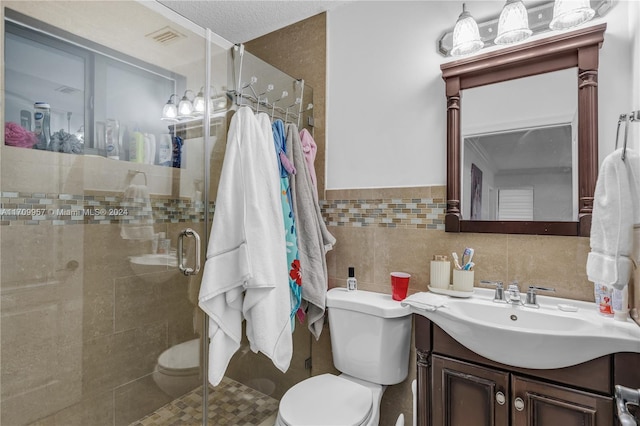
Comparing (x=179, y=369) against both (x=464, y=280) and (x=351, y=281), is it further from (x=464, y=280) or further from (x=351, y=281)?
(x=464, y=280)

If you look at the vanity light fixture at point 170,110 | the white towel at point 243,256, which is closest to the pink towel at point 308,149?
the white towel at point 243,256

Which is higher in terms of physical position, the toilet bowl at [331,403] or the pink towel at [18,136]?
the pink towel at [18,136]

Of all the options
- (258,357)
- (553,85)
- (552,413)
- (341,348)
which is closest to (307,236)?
(341,348)

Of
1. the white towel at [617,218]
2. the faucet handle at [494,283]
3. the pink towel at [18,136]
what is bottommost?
the faucet handle at [494,283]

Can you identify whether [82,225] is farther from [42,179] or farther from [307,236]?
[307,236]

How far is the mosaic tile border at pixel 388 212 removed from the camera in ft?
5.44

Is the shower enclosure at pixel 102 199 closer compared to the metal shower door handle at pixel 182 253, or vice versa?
the shower enclosure at pixel 102 199

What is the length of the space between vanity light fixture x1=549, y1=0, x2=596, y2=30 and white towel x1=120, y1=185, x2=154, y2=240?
1.78 m

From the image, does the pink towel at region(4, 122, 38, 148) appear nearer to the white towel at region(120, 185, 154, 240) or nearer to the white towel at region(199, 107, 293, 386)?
the white towel at region(120, 185, 154, 240)

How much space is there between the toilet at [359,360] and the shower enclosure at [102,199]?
49 centimetres

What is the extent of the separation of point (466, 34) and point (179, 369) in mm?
1950

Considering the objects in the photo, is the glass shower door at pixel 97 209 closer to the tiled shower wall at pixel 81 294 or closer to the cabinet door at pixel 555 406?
the tiled shower wall at pixel 81 294

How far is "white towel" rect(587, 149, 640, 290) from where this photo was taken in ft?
3.33

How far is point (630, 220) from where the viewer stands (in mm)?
1014
